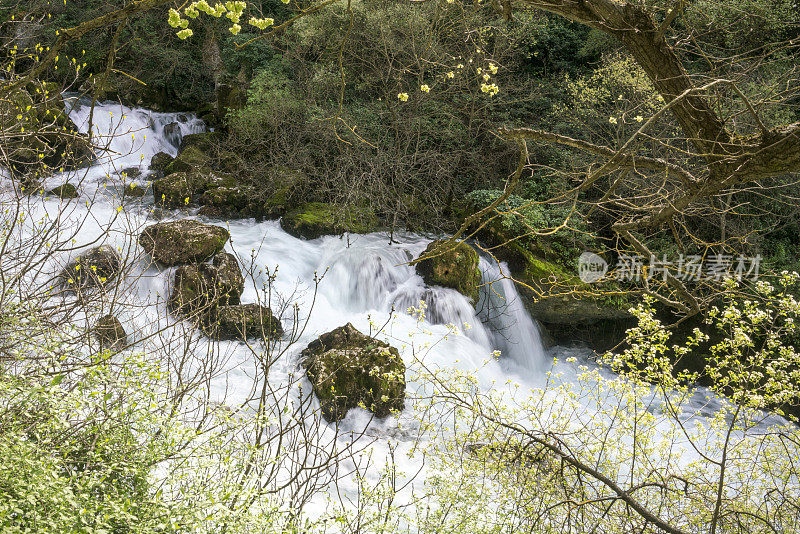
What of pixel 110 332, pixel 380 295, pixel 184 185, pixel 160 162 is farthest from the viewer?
pixel 160 162

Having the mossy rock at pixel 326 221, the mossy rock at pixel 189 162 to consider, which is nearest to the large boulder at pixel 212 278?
the mossy rock at pixel 326 221

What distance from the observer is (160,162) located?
36.7ft

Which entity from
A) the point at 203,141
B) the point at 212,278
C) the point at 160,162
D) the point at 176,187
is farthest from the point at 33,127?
the point at 203,141

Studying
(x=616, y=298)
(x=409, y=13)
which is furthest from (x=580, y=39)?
(x=616, y=298)

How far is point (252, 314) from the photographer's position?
6.80 meters

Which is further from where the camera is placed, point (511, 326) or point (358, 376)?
point (511, 326)

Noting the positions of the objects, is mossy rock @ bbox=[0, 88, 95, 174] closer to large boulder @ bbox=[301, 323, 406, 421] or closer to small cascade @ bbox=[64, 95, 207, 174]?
large boulder @ bbox=[301, 323, 406, 421]

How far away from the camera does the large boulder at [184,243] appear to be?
7407mm

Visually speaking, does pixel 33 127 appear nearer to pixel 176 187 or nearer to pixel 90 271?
pixel 90 271

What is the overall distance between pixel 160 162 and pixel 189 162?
888 millimetres

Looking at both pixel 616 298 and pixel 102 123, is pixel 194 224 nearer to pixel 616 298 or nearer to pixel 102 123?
pixel 102 123

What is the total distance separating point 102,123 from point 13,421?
11387 mm

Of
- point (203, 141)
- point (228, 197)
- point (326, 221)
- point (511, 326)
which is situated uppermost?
point (203, 141)

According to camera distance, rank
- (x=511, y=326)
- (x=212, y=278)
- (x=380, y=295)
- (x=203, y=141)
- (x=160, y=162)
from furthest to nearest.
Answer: (x=203, y=141) < (x=160, y=162) < (x=511, y=326) < (x=380, y=295) < (x=212, y=278)
